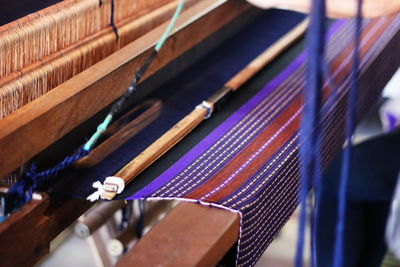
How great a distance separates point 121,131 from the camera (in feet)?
4.43

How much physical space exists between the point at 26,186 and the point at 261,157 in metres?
0.47

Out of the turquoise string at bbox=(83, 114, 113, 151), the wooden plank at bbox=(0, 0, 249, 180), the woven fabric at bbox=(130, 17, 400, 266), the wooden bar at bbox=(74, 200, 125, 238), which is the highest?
the wooden plank at bbox=(0, 0, 249, 180)

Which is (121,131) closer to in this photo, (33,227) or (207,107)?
(207,107)

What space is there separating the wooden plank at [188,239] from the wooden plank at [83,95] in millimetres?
274

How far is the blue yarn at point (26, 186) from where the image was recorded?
1091mm

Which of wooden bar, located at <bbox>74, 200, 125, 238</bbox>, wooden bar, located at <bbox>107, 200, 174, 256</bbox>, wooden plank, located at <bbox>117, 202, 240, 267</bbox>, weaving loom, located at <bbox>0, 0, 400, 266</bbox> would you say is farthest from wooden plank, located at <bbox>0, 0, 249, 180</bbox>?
wooden bar, located at <bbox>107, 200, 174, 256</bbox>

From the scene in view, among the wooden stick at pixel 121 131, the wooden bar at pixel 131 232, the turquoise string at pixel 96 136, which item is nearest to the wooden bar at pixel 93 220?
the wooden bar at pixel 131 232

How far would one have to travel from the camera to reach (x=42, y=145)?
1098mm

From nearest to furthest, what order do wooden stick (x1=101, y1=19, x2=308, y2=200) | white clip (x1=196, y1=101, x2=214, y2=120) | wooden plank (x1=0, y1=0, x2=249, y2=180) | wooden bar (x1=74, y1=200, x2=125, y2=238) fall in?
1. wooden plank (x1=0, y1=0, x2=249, y2=180)
2. wooden stick (x1=101, y1=19, x2=308, y2=200)
3. white clip (x1=196, y1=101, x2=214, y2=120)
4. wooden bar (x1=74, y1=200, x2=125, y2=238)

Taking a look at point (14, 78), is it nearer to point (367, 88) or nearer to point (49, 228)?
point (49, 228)

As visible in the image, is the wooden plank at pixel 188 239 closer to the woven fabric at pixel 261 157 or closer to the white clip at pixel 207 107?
the woven fabric at pixel 261 157

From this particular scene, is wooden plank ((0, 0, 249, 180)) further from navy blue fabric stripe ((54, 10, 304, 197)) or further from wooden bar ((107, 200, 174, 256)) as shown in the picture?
wooden bar ((107, 200, 174, 256))

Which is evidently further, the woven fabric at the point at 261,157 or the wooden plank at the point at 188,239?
the woven fabric at the point at 261,157

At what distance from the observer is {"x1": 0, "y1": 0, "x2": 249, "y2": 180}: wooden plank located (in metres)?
1.03
